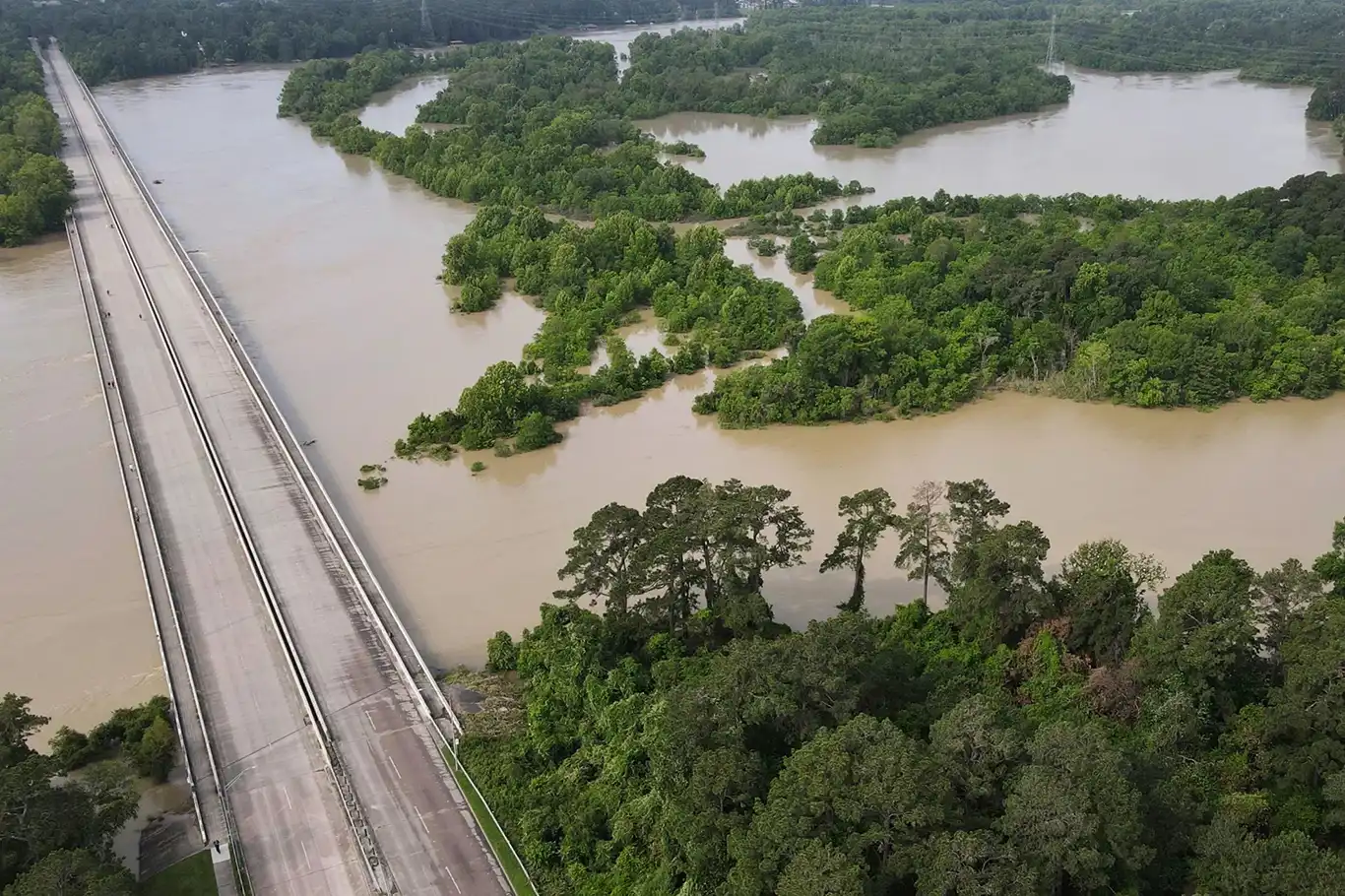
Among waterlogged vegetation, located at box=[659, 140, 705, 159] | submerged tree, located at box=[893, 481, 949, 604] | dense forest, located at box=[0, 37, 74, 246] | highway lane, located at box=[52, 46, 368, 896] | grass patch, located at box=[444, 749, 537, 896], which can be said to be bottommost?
grass patch, located at box=[444, 749, 537, 896]

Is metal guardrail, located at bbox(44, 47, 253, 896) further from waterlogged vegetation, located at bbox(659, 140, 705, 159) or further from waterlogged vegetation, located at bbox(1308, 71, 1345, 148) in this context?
waterlogged vegetation, located at bbox(1308, 71, 1345, 148)

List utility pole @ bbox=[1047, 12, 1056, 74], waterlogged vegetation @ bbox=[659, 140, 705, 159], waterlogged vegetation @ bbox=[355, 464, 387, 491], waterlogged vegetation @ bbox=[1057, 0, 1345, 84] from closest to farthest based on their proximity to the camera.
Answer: waterlogged vegetation @ bbox=[355, 464, 387, 491]
waterlogged vegetation @ bbox=[659, 140, 705, 159]
waterlogged vegetation @ bbox=[1057, 0, 1345, 84]
utility pole @ bbox=[1047, 12, 1056, 74]

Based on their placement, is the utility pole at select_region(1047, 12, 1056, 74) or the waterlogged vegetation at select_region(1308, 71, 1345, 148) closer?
the waterlogged vegetation at select_region(1308, 71, 1345, 148)

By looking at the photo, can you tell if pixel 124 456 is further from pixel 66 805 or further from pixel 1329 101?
pixel 1329 101

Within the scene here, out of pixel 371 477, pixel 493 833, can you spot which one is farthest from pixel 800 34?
pixel 493 833

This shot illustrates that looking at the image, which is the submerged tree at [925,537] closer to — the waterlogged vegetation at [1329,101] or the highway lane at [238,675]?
the highway lane at [238,675]

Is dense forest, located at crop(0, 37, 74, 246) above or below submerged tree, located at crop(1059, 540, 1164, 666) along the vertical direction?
above

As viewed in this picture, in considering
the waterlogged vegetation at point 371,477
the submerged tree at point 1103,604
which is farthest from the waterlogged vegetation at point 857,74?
the submerged tree at point 1103,604

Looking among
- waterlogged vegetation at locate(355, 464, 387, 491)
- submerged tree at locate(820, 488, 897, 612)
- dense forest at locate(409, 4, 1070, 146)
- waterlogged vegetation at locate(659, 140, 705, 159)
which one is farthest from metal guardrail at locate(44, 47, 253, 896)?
dense forest at locate(409, 4, 1070, 146)
